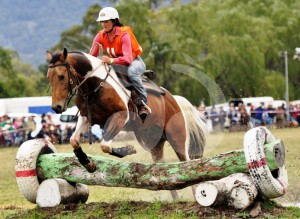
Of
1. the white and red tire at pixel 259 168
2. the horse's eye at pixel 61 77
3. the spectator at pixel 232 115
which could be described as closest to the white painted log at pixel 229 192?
the white and red tire at pixel 259 168

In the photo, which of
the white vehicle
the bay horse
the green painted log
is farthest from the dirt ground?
the white vehicle

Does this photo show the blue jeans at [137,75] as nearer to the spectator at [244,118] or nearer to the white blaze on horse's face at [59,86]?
the white blaze on horse's face at [59,86]

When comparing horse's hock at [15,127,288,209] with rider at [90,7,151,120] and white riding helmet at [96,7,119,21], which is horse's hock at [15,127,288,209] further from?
white riding helmet at [96,7,119,21]

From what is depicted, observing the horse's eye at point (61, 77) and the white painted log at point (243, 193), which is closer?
the white painted log at point (243, 193)

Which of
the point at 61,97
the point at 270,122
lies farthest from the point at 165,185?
the point at 270,122

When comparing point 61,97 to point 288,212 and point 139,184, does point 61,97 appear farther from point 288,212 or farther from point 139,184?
point 288,212

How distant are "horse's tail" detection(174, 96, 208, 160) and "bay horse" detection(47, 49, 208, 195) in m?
0.02

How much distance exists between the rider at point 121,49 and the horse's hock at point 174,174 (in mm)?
1316

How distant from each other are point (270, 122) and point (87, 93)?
21.1 m

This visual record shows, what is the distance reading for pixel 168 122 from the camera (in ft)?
34.7

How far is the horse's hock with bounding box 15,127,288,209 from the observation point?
304 inches

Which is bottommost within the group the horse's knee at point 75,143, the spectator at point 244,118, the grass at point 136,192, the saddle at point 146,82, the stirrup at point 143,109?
the spectator at point 244,118

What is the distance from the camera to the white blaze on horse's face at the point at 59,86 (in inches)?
340

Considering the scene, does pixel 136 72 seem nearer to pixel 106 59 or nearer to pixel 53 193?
pixel 106 59
